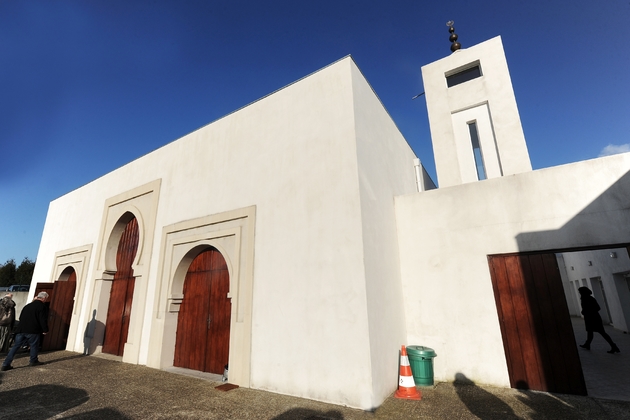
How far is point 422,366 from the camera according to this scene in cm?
589

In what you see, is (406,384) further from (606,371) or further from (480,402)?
(606,371)

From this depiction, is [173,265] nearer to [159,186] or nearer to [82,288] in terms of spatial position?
[159,186]

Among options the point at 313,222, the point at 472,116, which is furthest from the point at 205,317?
the point at 472,116

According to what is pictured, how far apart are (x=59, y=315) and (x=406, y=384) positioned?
1217 centimetres

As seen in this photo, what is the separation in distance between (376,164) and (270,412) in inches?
202

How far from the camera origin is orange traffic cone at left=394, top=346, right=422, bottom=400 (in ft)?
17.3

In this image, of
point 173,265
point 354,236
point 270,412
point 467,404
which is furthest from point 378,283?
point 173,265

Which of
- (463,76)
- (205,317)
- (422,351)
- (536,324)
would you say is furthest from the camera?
(463,76)

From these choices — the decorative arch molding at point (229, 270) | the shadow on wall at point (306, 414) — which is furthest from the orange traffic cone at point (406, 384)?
the decorative arch molding at point (229, 270)

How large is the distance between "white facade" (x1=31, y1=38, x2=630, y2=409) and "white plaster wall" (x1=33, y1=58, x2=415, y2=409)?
0.03 metres

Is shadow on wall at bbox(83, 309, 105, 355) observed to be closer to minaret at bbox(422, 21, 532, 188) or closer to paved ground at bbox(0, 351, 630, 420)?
paved ground at bbox(0, 351, 630, 420)

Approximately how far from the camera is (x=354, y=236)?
5.34 m

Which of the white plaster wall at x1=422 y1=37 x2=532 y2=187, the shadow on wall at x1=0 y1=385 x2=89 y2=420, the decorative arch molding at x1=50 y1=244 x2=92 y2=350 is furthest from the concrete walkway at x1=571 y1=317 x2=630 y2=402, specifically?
the decorative arch molding at x1=50 y1=244 x2=92 y2=350

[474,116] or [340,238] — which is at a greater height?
[474,116]
